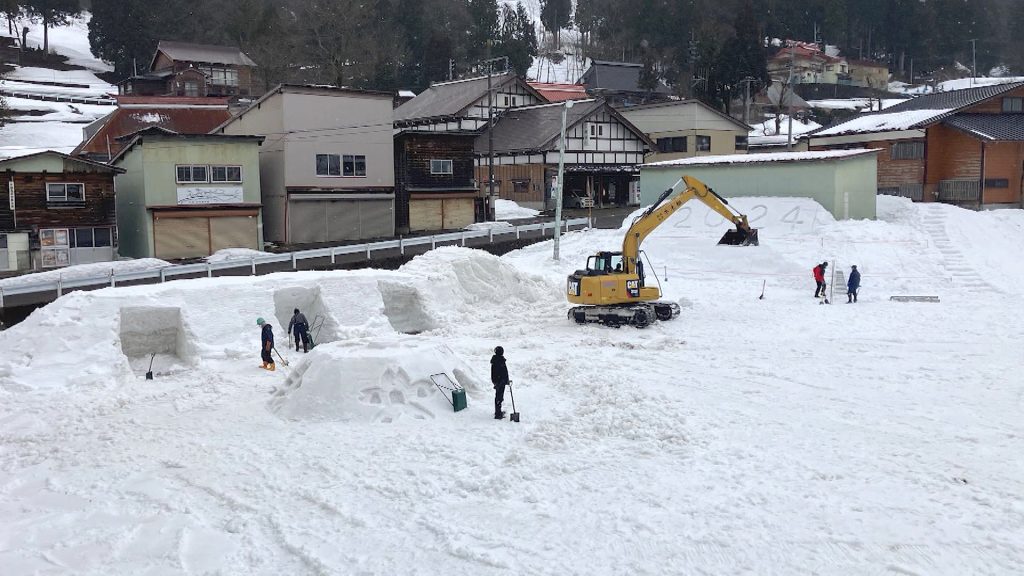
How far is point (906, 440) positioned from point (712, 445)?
3092 mm

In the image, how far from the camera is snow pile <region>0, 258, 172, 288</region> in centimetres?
2250

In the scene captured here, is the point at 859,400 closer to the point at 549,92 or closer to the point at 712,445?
the point at 712,445

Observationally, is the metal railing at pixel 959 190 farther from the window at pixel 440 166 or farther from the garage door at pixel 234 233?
the garage door at pixel 234 233

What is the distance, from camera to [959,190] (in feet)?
126

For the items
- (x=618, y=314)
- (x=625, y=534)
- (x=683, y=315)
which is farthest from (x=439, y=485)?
(x=683, y=315)

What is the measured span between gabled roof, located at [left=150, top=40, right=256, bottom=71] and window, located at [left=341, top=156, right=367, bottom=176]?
35.5 m

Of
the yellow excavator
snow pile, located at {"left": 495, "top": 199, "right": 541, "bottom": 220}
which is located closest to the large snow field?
the yellow excavator

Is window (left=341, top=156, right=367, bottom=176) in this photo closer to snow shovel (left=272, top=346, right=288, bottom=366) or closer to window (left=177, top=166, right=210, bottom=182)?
window (left=177, top=166, right=210, bottom=182)

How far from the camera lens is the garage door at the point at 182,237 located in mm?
30367

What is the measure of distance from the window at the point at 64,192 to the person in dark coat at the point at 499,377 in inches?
896

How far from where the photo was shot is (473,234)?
A: 108ft

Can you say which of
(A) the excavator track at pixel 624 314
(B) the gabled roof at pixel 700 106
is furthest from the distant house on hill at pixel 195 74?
(A) the excavator track at pixel 624 314

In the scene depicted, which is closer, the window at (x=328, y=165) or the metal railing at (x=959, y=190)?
the window at (x=328, y=165)

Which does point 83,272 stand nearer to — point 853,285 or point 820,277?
point 820,277
